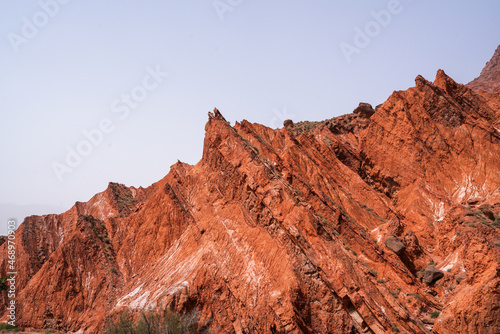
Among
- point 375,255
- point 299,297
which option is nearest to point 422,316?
point 375,255

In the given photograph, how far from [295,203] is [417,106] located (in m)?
26.3

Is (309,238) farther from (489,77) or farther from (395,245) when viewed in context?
(489,77)

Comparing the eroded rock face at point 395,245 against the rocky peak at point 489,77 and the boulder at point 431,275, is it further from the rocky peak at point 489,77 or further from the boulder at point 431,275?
the rocky peak at point 489,77

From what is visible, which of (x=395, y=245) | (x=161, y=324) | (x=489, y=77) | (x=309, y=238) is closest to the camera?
(x=161, y=324)

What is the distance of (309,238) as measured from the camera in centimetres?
2242

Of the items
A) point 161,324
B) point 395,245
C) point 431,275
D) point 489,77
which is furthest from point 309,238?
point 489,77

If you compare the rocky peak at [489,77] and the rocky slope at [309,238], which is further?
the rocky peak at [489,77]

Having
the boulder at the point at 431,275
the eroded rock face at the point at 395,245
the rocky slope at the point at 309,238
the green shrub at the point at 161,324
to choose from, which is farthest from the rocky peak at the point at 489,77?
the green shrub at the point at 161,324

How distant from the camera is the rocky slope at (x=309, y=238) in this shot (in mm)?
19453

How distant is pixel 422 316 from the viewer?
2231cm

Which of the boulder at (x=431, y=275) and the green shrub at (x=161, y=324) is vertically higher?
the green shrub at (x=161, y=324)

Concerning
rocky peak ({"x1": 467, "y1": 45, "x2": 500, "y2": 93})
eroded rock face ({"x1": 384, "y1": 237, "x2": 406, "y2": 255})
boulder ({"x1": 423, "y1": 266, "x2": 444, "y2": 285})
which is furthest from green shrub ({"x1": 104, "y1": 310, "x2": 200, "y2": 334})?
rocky peak ({"x1": 467, "y1": 45, "x2": 500, "y2": 93})

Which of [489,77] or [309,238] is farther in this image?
[489,77]

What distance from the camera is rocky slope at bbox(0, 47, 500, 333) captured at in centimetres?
1945
